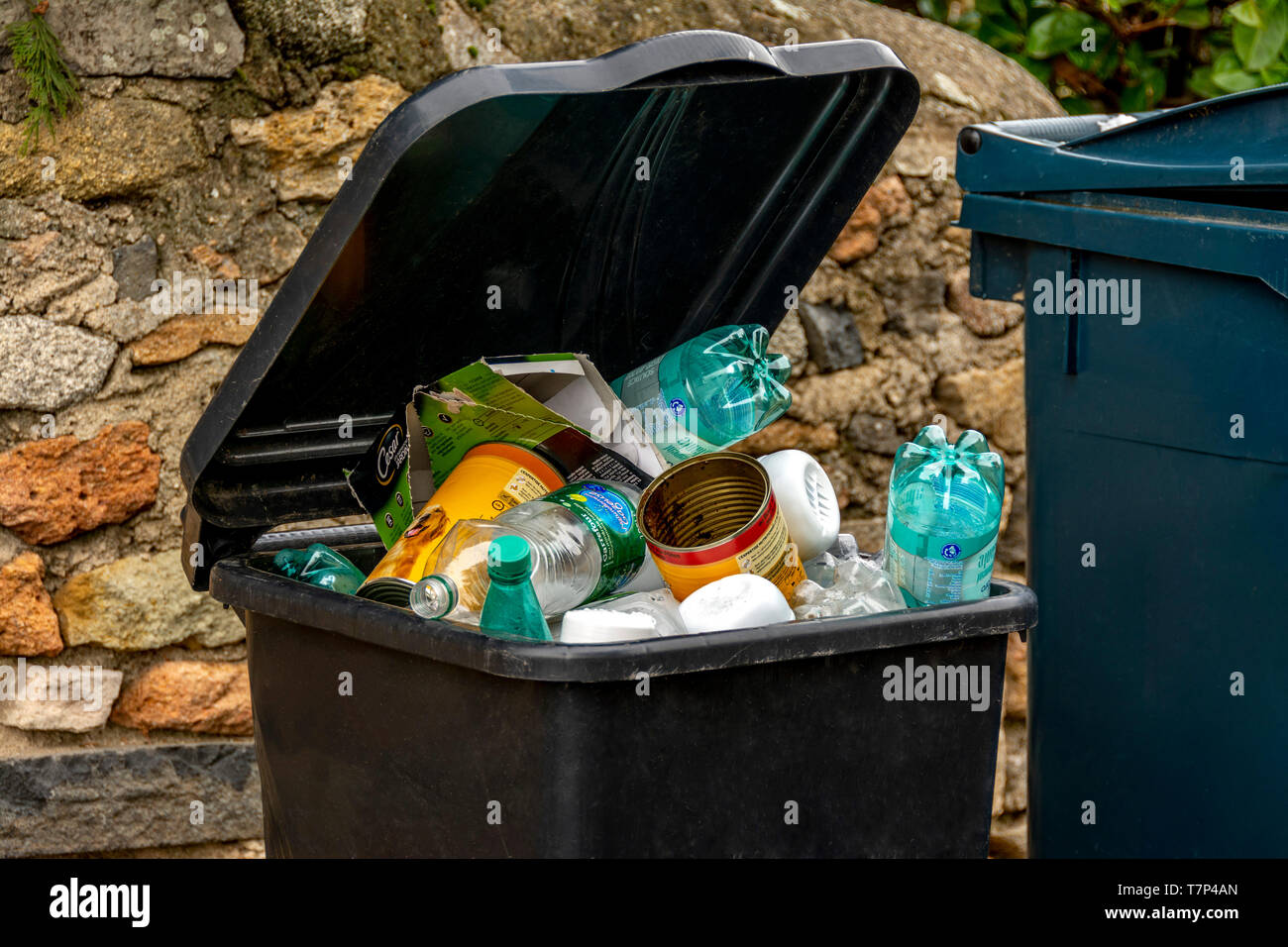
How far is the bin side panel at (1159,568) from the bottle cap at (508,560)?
932 mm

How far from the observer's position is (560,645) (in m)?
1.13

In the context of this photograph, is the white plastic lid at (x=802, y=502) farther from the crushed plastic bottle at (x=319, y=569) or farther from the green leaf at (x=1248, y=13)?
the green leaf at (x=1248, y=13)

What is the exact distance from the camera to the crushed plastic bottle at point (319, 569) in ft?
4.87

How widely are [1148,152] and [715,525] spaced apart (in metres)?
0.81

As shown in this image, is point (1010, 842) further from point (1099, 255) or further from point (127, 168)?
point (127, 168)

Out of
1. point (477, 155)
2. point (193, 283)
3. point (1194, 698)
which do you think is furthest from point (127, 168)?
point (1194, 698)

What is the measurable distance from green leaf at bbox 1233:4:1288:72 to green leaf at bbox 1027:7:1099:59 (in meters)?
0.39

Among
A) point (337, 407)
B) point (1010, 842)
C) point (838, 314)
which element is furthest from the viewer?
point (1010, 842)

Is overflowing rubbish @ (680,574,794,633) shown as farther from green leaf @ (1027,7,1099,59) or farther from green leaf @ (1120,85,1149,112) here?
green leaf @ (1120,85,1149,112)

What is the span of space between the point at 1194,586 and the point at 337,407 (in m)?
1.11

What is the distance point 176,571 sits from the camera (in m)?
2.21

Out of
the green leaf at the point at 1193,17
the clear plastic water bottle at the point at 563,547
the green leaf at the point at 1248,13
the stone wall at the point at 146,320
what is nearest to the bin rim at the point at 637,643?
the clear plastic water bottle at the point at 563,547

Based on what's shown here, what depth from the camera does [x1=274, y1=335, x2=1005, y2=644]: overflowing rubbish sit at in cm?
128

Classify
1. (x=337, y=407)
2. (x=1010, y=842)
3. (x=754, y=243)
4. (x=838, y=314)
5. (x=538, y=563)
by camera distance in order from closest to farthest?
(x=538, y=563) → (x=337, y=407) → (x=754, y=243) → (x=838, y=314) → (x=1010, y=842)
